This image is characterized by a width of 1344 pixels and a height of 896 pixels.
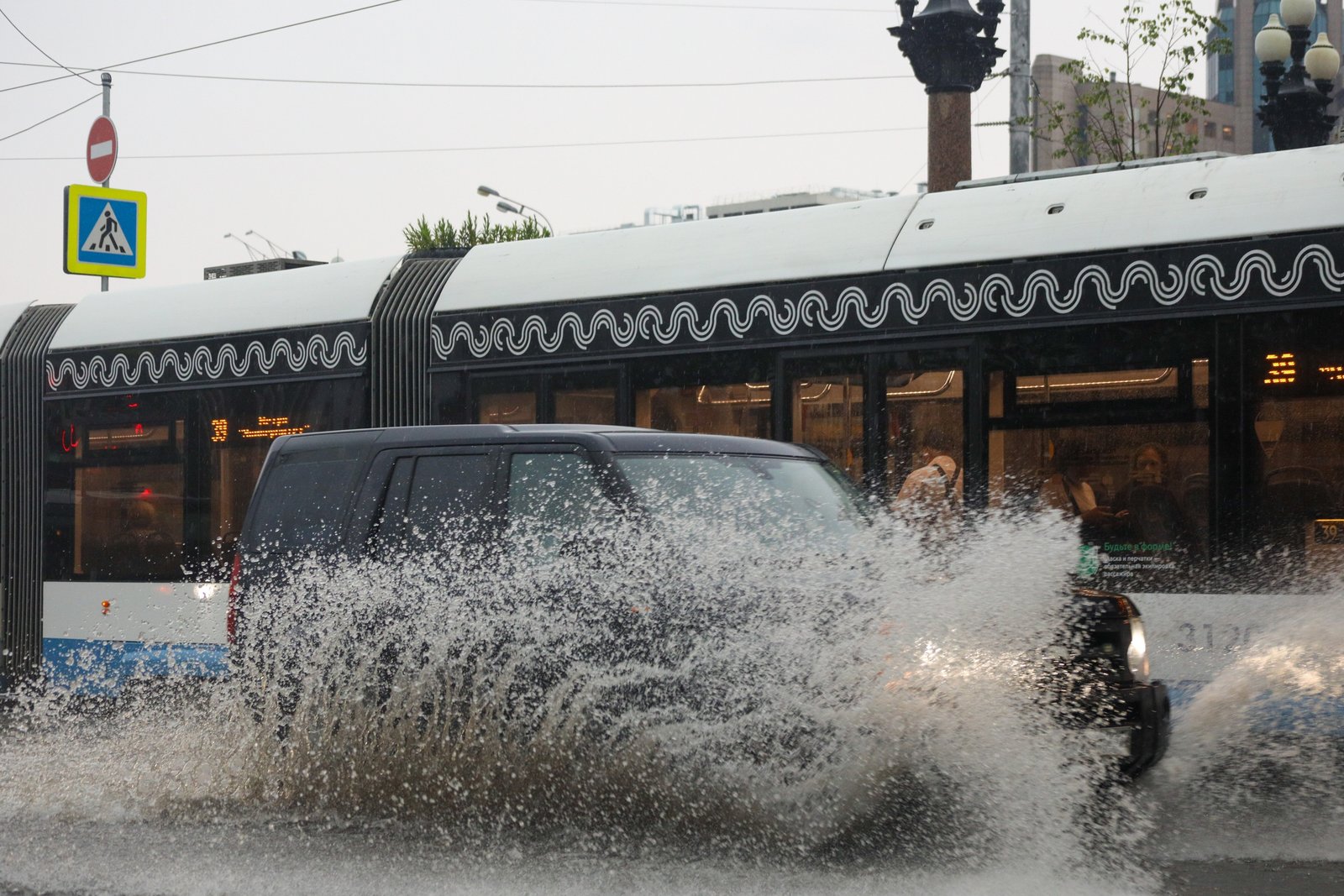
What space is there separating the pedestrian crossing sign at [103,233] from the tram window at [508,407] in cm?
792

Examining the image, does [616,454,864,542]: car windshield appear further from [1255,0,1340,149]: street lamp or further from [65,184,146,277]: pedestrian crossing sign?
[1255,0,1340,149]: street lamp

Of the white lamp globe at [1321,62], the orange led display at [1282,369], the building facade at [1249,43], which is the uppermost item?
the building facade at [1249,43]

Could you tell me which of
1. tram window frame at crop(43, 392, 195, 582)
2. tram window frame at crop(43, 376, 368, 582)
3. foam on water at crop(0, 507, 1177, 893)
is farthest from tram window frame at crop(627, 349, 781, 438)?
tram window frame at crop(43, 392, 195, 582)

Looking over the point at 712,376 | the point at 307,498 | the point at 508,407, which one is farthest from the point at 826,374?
the point at 307,498

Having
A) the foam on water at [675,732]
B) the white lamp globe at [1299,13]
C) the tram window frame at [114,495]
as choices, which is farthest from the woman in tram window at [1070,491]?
the white lamp globe at [1299,13]

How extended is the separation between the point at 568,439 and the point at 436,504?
0.69m

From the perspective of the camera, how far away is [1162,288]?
8.55 meters

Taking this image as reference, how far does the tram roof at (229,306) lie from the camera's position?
12.1 meters

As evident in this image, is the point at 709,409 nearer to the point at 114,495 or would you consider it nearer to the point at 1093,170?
the point at 1093,170

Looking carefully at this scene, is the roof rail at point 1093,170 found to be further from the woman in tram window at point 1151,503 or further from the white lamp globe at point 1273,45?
the white lamp globe at point 1273,45

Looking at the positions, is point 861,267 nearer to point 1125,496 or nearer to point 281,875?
point 1125,496

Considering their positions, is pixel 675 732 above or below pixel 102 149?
below

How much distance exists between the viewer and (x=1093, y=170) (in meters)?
9.54

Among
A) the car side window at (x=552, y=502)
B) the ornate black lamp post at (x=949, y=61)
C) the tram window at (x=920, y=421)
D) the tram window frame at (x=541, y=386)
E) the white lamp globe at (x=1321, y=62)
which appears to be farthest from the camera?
the ornate black lamp post at (x=949, y=61)
